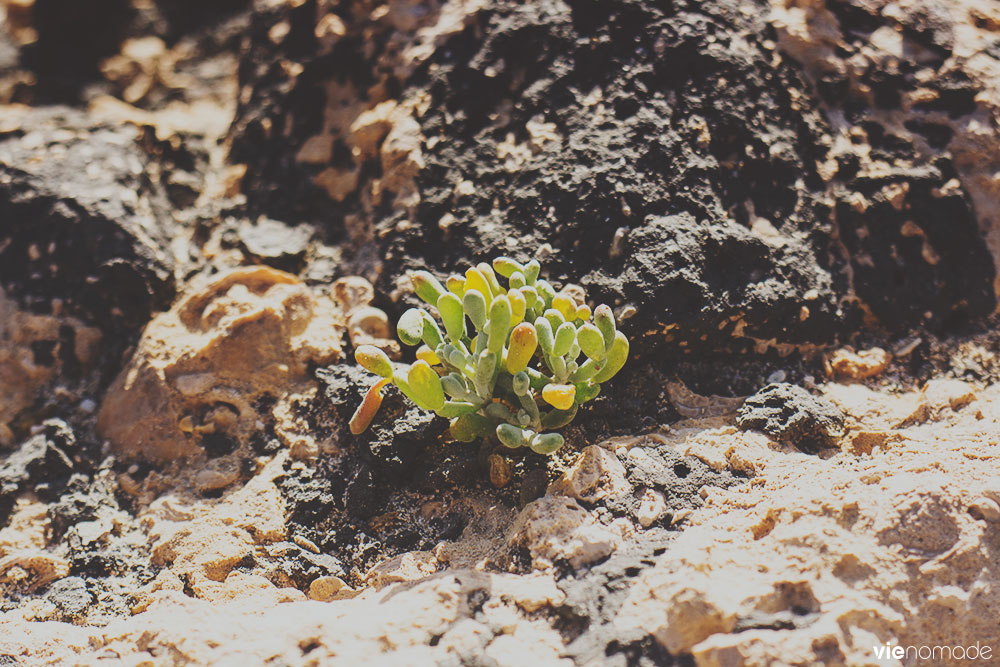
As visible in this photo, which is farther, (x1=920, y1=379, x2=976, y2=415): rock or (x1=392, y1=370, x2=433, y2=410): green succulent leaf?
(x1=920, y1=379, x2=976, y2=415): rock

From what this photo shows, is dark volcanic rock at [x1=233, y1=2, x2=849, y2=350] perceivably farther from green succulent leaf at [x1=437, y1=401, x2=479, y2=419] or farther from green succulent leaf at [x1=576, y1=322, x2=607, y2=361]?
green succulent leaf at [x1=437, y1=401, x2=479, y2=419]

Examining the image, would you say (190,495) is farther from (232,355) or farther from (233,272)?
(233,272)

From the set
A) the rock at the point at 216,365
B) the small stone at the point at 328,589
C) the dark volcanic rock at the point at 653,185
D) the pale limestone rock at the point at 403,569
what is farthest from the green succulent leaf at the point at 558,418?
the rock at the point at 216,365

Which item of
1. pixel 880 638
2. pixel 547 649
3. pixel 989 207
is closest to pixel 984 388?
pixel 989 207

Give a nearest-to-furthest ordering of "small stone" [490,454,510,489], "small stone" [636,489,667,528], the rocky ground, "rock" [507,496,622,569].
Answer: the rocky ground → "rock" [507,496,622,569] → "small stone" [636,489,667,528] → "small stone" [490,454,510,489]

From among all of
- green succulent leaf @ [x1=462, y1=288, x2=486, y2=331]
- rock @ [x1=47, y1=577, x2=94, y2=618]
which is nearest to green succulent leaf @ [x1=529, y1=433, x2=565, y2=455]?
green succulent leaf @ [x1=462, y1=288, x2=486, y2=331]

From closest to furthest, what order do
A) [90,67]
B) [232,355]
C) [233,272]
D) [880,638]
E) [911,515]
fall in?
[880,638]
[911,515]
[232,355]
[233,272]
[90,67]

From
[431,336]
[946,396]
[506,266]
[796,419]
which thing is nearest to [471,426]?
[431,336]
